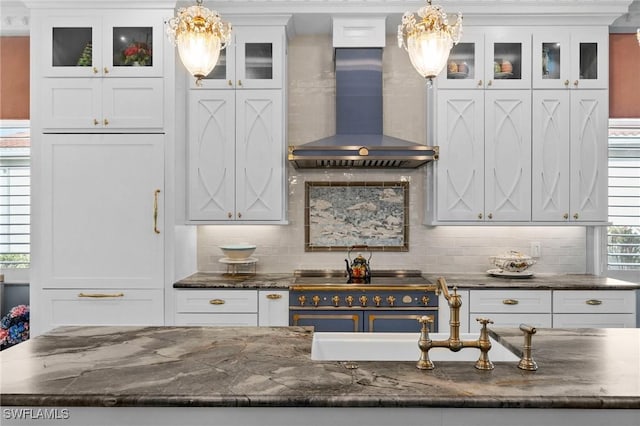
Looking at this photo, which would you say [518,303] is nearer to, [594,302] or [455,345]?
[594,302]

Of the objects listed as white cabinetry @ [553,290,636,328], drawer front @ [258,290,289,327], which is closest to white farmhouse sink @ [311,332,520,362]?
drawer front @ [258,290,289,327]

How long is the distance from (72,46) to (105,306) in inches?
78.5

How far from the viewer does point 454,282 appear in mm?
3617

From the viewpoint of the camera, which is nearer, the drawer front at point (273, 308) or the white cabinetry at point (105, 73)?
the drawer front at point (273, 308)

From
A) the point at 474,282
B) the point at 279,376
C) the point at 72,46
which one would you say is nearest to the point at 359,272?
the point at 474,282

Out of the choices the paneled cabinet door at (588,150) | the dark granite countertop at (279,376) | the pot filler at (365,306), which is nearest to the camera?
the dark granite countertop at (279,376)

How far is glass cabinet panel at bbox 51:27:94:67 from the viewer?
3625mm

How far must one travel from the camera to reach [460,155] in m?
3.80

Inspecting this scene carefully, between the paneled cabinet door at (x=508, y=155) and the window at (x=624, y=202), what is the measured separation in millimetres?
1014

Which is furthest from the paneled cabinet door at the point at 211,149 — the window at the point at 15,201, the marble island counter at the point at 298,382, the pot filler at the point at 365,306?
the marble island counter at the point at 298,382

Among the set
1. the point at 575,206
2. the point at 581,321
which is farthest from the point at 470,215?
the point at 581,321

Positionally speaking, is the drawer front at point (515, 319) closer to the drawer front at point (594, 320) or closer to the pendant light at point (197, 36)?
the drawer front at point (594, 320)

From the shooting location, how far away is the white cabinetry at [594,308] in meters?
3.49

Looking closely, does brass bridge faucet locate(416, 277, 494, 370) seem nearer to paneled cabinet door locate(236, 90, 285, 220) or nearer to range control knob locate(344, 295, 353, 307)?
range control knob locate(344, 295, 353, 307)
